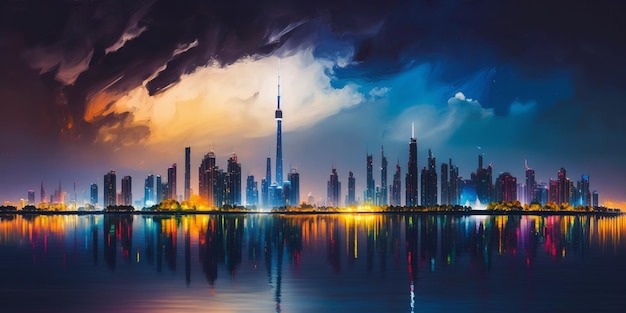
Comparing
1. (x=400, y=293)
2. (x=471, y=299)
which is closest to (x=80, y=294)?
(x=400, y=293)

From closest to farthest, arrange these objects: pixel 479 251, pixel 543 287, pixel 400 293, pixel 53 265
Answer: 1. pixel 400 293
2. pixel 543 287
3. pixel 53 265
4. pixel 479 251

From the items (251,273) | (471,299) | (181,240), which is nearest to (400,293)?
(471,299)

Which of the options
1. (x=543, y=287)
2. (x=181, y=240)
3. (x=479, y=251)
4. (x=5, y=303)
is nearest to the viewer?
(x=5, y=303)

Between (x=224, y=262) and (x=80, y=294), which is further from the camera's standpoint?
(x=224, y=262)

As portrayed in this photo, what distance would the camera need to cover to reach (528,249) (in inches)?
2773

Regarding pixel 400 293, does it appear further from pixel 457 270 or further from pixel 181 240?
pixel 181 240

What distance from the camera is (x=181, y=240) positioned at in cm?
8288

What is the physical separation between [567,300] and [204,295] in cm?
1612

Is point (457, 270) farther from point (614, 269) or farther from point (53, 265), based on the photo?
point (53, 265)

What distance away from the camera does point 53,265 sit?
5581 cm

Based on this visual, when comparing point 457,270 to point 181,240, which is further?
point 181,240

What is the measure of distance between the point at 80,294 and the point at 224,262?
1746 centimetres

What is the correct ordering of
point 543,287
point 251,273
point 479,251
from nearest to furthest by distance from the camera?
point 543,287
point 251,273
point 479,251

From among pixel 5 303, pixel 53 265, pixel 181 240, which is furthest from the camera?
pixel 181 240
